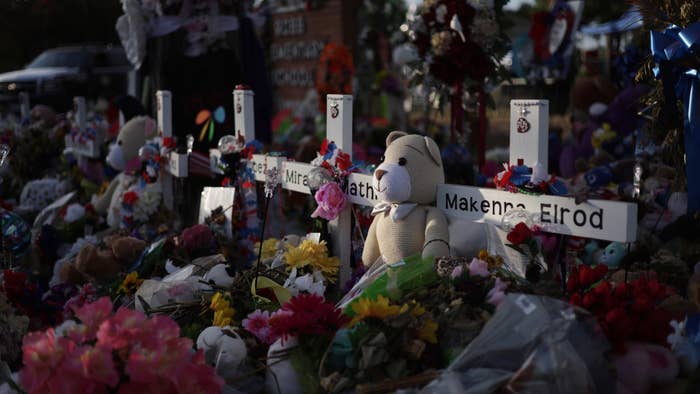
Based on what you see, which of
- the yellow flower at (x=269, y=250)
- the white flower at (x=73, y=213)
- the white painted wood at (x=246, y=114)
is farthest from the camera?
the white flower at (x=73, y=213)

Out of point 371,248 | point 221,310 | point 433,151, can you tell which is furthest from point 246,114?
point 221,310

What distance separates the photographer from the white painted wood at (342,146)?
140 inches

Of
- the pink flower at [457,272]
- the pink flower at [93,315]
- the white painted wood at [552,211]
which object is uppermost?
the white painted wood at [552,211]

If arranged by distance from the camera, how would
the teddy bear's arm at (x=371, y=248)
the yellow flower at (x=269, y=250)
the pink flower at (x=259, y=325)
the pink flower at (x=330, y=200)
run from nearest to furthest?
the pink flower at (x=259, y=325) < the teddy bear's arm at (x=371, y=248) < the pink flower at (x=330, y=200) < the yellow flower at (x=269, y=250)

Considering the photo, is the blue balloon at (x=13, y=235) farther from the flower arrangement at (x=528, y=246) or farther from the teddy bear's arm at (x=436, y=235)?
the flower arrangement at (x=528, y=246)

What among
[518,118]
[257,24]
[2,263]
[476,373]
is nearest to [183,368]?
[476,373]

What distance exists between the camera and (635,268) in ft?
10.2

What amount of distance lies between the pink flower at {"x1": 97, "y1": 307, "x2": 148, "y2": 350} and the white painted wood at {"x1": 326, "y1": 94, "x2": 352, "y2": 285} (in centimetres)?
149

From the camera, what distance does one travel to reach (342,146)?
3627 millimetres

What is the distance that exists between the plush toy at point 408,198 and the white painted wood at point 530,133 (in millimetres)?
361

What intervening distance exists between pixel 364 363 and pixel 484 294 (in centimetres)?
41

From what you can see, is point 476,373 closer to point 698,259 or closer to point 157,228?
point 698,259

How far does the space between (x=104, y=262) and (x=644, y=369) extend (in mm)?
2795

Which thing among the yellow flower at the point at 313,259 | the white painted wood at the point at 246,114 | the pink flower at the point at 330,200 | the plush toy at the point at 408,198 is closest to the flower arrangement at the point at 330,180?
the pink flower at the point at 330,200
